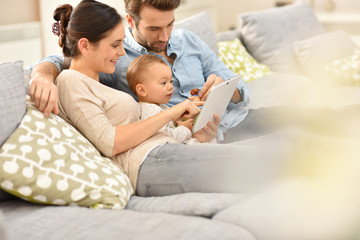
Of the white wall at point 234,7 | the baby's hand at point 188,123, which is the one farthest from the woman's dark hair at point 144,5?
the white wall at point 234,7

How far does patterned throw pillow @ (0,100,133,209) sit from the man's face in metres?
0.64

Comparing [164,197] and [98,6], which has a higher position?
[98,6]

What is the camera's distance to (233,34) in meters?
3.19

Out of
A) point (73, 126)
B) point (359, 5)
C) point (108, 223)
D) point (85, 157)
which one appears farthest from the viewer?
point (359, 5)

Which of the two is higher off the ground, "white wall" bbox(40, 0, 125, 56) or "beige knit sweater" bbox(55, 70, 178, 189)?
"beige knit sweater" bbox(55, 70, 178, 189)

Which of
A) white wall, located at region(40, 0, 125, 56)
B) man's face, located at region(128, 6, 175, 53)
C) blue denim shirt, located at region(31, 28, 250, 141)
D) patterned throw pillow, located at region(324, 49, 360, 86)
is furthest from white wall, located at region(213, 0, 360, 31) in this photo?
man's face, located at region(128, 6, 175, 53)

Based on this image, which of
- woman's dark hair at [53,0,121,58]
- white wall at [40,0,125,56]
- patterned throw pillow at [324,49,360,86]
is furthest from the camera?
white wall at [40,0,125,56]

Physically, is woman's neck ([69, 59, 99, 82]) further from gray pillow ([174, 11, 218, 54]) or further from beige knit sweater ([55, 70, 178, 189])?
gray pillow ([174, 11, 218, 54])

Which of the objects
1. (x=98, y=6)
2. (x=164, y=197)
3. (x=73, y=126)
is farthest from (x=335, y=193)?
(x=98, y=6)

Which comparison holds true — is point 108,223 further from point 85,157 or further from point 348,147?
point 348,147

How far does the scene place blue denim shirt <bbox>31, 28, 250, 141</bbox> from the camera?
194 cm

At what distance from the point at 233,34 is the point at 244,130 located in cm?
132

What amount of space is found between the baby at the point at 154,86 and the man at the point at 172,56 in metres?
0.14

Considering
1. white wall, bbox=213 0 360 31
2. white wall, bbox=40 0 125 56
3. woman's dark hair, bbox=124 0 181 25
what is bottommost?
white wall, bbox=213 0 360 31
